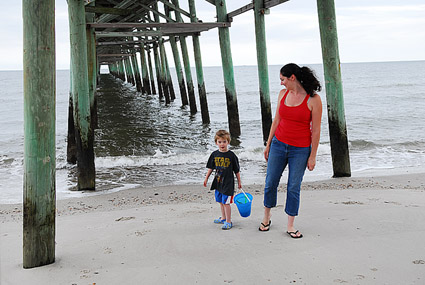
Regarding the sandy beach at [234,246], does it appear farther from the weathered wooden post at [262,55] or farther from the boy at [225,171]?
the weathered wooden post at [262,55]

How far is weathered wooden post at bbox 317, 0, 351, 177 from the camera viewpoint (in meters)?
5.61

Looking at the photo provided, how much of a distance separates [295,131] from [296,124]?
51mm

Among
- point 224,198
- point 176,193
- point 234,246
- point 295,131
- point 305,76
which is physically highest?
point 305,76

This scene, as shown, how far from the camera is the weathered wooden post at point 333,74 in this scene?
5.61 m

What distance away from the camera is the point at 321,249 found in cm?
297

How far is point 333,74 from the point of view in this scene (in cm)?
564

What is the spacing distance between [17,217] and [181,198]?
1828 millimetres

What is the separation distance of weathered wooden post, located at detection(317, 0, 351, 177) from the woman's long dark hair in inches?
102

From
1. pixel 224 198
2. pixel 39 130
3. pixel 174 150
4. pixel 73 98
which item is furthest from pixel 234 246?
pixel 174 150

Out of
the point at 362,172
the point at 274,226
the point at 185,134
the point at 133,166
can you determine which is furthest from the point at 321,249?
the point at 185,134

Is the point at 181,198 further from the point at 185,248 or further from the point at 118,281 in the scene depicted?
the point at 118,281

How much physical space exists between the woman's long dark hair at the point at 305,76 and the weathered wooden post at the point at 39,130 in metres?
1.59

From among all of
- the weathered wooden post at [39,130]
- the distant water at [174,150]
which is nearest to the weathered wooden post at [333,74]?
the distant water at [174,150]

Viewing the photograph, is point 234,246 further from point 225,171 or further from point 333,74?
point 333,74
